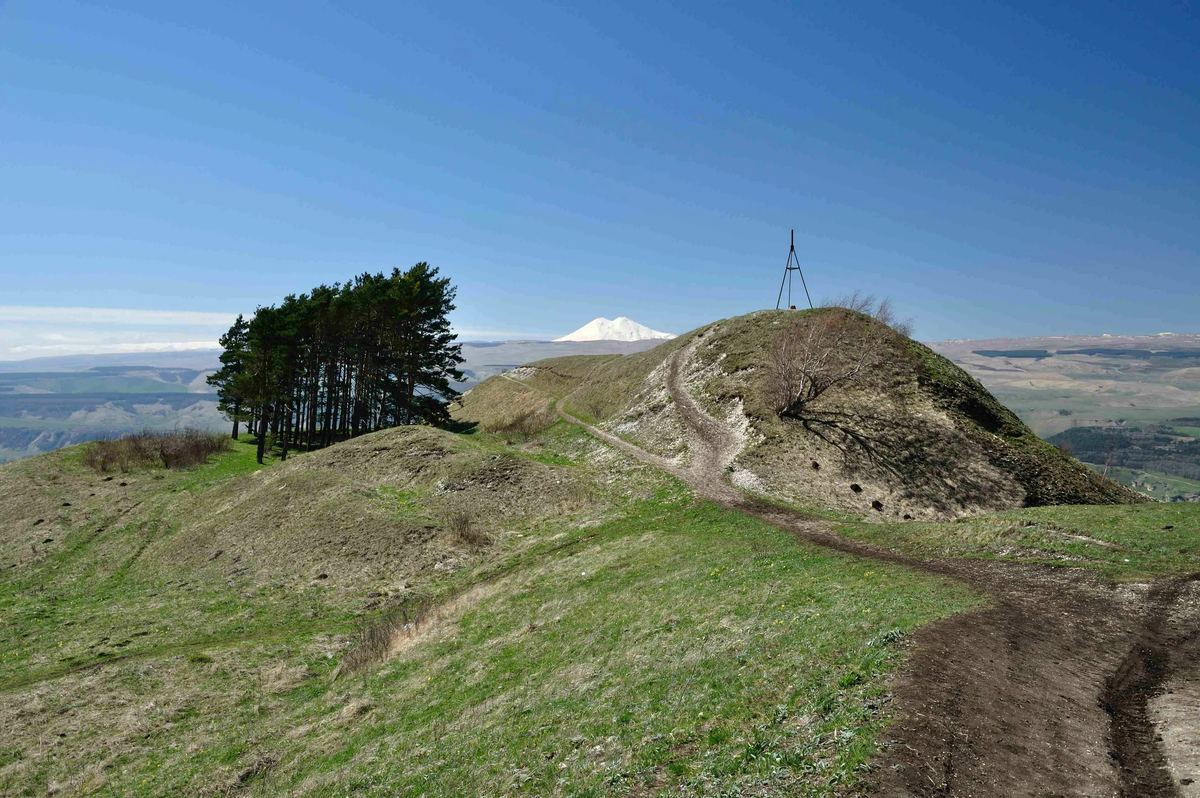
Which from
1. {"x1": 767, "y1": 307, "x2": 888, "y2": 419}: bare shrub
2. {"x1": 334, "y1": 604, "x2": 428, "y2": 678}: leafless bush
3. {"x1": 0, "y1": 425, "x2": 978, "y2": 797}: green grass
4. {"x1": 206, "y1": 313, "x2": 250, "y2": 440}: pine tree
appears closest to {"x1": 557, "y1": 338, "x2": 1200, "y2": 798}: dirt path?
{"x1": 0, "y1": 425, "x2": 978, "y2": 797}: green grass

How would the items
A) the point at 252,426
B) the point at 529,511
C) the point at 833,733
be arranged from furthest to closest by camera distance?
the point at 252,426 → the point at 529,511 → the point at 833,733

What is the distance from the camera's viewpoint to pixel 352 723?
19250 millimetres

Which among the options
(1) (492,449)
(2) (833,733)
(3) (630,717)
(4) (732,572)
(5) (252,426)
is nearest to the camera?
(2) (833,733)

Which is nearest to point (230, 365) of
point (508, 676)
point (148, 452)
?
point (148, 452)

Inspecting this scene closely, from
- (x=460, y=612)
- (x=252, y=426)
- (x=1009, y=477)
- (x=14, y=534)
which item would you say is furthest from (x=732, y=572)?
(x=252, y=426)

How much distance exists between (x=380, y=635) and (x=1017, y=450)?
46664mm

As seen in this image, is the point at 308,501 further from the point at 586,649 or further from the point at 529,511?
the point at 586,649

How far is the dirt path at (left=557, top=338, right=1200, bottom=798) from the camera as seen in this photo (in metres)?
9.61

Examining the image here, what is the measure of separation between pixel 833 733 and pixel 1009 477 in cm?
4066

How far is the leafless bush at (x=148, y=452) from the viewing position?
64.1 m

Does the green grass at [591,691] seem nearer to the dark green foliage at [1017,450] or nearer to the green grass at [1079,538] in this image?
the green grass at [1079,538]

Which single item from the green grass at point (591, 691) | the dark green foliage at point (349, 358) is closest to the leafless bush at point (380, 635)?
the green grass at point (591, 691)

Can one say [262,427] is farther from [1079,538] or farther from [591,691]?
[1079,538]

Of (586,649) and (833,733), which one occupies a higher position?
(833,733)
